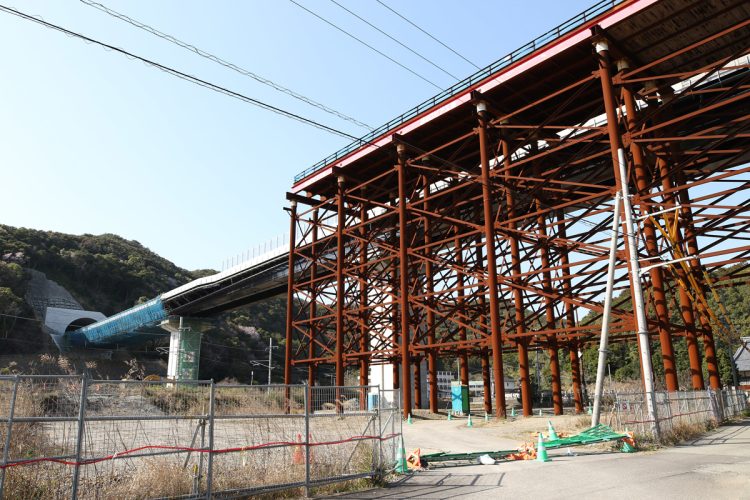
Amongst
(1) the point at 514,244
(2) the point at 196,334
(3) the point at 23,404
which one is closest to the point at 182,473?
(3) the point at 23,404

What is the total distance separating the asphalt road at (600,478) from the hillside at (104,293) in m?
67.9

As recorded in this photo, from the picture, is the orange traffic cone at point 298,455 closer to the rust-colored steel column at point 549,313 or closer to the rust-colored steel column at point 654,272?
the rust-colored steel column at point 654,272

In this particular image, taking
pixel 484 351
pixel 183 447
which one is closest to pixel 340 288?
pixel 484 351

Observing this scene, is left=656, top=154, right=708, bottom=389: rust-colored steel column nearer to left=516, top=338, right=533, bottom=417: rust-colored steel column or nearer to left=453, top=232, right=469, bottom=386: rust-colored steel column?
left=516, top=338, right=533, bottom=417: rust-colored steel column

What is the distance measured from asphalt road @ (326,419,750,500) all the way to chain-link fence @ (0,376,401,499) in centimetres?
→ 103

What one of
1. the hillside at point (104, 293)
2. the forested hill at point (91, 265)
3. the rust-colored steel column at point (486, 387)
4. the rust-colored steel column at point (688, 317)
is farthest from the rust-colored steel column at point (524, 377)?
the forested hill at point (91, 265)

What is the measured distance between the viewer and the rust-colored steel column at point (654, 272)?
19.0m

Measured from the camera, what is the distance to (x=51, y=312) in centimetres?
8156

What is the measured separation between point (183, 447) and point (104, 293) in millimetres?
103199

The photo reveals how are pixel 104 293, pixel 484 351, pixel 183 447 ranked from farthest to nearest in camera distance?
pixel 104 293 → pixel 484 351 → pixel 183 447

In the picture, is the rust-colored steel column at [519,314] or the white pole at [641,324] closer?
the white pole at [641,324]

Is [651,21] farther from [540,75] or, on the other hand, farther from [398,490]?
[398,490]

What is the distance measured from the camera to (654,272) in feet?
63.5

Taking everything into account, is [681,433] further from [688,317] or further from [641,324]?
[688,317]
